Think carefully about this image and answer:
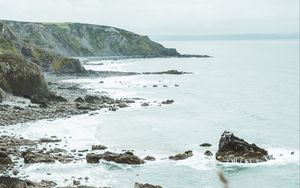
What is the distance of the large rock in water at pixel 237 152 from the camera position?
3959cm

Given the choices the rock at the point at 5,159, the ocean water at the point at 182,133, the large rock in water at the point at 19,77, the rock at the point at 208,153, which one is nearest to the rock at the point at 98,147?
the ocean water at the point at 182,133

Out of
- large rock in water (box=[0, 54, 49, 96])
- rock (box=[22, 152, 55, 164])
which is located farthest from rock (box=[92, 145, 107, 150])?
large rock in water (box=[0, 54, 49, 96])

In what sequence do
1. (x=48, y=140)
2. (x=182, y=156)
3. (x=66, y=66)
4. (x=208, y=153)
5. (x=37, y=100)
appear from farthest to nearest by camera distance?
1. (x=66, y=66)
2. (x=37, y=100)
3. (x=48, y=140)
4. (x=208, y=153)
5. (x=182, y=156)

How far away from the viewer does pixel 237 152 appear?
40.3 metres

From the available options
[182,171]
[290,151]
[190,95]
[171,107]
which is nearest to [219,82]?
[190,95]

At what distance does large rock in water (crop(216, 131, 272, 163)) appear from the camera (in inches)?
1559

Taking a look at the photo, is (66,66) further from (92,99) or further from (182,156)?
(182,156)

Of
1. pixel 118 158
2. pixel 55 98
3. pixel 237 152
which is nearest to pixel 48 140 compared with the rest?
pixel 118 158

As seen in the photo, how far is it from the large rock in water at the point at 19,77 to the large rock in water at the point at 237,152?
34.3 metres

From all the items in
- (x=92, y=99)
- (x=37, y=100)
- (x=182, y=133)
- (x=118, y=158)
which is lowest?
(x=182, y=133)

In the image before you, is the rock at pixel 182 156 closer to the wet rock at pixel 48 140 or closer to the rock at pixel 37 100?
the wet rock at pixel 48 140

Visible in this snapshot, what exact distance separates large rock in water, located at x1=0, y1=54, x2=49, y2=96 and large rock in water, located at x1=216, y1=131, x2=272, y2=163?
1350 inches

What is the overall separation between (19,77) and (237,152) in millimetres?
36443

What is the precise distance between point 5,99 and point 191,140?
26173 mm
